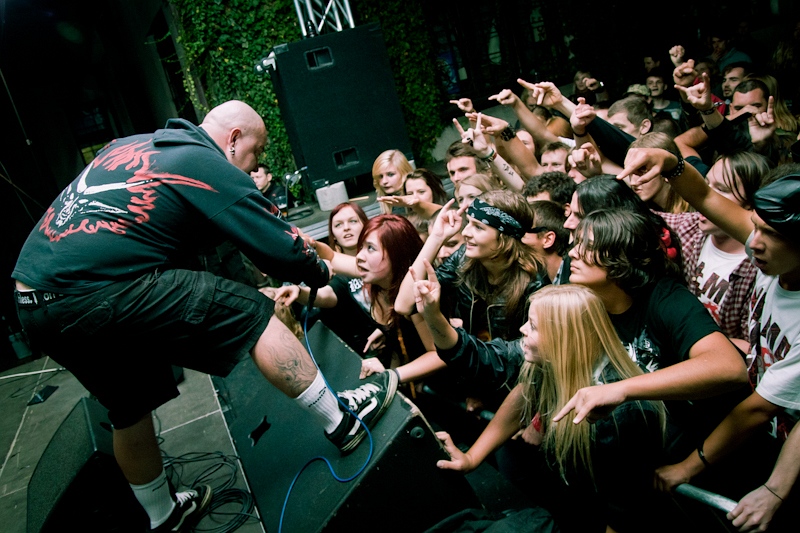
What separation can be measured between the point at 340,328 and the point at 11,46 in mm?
9180

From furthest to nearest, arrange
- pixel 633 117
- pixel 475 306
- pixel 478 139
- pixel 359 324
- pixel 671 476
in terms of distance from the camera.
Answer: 1. pixel 633 117
2. pixel 478 139
3. pixel 359 324
4. pixel 475 306
5. pixel 671 476

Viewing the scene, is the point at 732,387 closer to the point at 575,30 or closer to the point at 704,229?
the point at 704,229

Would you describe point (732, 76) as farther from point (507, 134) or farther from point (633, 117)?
point (507, 134)

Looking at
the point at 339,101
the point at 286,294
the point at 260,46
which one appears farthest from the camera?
the point at 260,46

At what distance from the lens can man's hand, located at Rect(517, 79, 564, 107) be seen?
2766 millimetres

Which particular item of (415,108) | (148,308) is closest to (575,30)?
(415,108)

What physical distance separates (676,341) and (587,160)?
4.45 ft

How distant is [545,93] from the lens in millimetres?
2836

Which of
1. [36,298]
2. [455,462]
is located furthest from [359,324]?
[36,298]

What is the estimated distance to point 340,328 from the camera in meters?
3.04

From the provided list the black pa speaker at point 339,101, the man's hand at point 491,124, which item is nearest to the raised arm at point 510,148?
the man's hand at point 491,124

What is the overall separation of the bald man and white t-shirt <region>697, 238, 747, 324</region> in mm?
1266

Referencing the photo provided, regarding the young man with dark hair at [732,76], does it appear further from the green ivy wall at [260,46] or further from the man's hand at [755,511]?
the man's hand at [755,511]

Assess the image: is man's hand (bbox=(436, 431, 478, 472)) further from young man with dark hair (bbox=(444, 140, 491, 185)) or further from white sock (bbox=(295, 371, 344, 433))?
young man with dark hair (bbox=(444, 140, 491, 185))
